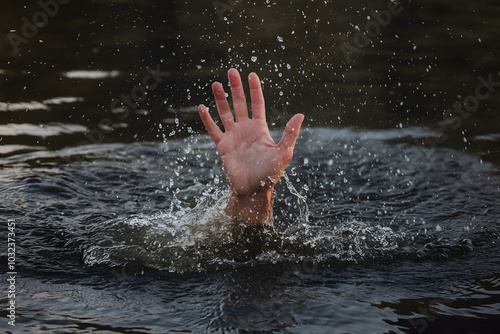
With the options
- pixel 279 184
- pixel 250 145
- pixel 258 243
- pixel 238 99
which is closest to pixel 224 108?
pixel 238 99

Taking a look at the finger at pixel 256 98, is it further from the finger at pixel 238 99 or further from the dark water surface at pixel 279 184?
the dark water surface at pixel 279 184

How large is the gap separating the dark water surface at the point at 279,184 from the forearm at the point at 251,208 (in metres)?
0.09

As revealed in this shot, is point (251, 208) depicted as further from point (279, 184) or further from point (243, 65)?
point (243, 65)

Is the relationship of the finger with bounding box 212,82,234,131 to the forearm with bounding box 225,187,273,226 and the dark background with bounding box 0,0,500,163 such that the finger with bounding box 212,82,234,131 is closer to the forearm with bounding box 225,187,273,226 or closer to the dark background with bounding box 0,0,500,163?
the forearm with bounding box 225,187,273,226

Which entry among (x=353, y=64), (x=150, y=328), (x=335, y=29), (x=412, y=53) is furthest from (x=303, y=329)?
(x=335, y=29)

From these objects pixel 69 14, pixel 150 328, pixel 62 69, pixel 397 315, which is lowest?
pixel 397 315

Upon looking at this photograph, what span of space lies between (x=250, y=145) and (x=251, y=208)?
1.07ft

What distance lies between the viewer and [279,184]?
3957mm

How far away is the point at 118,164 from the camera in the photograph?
4184mm

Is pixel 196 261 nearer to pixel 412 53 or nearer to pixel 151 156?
pixel 151 156

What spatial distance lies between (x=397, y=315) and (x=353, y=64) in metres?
4.25

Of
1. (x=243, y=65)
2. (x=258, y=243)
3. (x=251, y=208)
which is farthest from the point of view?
(x=243, y=65)

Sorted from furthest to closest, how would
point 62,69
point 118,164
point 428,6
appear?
point 428,6 → point 62,69 → point 118,164

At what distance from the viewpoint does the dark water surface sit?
7.83 ft
